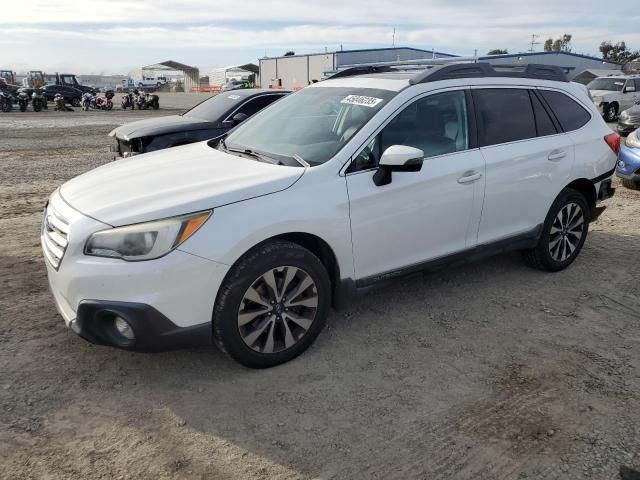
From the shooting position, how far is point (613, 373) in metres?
3.45

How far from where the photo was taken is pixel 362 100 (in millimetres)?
3975

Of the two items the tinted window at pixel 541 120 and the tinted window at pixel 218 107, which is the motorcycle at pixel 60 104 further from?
the tinted window at pixel 541 120

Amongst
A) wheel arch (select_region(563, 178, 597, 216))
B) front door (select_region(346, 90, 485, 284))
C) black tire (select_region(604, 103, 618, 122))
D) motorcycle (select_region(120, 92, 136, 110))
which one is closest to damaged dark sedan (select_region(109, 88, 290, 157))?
front door (select_region(346, 90, 485, 284))

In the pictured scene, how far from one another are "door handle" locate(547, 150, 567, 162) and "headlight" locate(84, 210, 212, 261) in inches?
126

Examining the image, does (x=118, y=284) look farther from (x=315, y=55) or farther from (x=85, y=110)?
(x=315, y=55)

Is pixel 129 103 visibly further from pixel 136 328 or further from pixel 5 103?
pixel 136 328

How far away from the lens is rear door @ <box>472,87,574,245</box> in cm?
428

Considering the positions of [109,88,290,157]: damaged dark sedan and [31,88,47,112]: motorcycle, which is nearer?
[109,88,290,157]: damaged dark sedan

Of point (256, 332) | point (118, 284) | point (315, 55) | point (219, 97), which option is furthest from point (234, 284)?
point (315, 55)

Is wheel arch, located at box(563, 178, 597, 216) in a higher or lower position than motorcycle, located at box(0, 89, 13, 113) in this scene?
lower

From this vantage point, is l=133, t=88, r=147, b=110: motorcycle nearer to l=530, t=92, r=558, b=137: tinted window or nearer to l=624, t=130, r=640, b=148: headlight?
l=624, t=130, r=640, b=148: headlight

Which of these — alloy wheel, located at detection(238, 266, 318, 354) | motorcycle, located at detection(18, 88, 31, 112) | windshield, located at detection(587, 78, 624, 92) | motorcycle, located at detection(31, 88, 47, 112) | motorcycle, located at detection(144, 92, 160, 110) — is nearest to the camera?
alloy wheel, located at detection(238, 266, 318, 354)

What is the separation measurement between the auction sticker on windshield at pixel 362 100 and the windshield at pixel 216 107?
15.4ft

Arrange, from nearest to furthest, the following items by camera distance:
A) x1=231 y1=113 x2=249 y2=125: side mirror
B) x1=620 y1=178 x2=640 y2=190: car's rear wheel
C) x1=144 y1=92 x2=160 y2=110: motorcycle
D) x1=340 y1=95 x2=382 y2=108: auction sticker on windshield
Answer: x1=340 y1=95 x2=382 y2=108: auction sticker on windshield, x1=231 y1=113 x2=249 y2=125: side mirror, x1=620 y1=178 x2=640 y2=190: car's rear wheel, x1=144 y1=92 x2=160 y2=110: motorcycle
